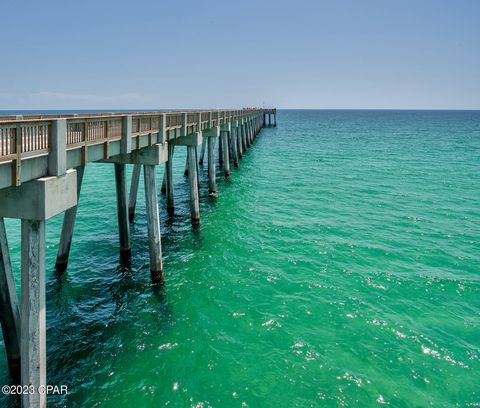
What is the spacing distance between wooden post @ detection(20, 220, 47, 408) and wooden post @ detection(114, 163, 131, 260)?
7.43 m

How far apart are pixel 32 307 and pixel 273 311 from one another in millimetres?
6709

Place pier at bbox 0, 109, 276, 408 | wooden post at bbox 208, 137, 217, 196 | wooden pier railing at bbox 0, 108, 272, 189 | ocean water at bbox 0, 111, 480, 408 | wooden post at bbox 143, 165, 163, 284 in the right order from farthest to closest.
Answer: wooden post at bbox 208, 137, 217, 196, wooden post at bbox 143, 165, 163, 284, ocean water at bbox 0, 111, 480, 408, pier at bbox 0, 109, 276, 408, wooden pier railing at bbox 0, 108, 272, 189

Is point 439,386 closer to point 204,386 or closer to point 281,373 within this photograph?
point 281,373

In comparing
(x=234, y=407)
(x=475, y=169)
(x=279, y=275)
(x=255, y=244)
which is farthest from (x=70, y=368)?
(x=475, y=169)

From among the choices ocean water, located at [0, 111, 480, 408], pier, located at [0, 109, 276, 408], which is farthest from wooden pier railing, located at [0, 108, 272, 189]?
ocean water, located at [0, 111, 480, 408]

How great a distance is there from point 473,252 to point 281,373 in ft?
37.0

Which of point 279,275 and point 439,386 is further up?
point 279,275

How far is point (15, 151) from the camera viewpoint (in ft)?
20.6

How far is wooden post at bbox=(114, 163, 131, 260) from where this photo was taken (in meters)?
14.2

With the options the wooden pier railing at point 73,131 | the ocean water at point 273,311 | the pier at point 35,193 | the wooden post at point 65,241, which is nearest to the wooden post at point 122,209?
the ocean water at point 273,311

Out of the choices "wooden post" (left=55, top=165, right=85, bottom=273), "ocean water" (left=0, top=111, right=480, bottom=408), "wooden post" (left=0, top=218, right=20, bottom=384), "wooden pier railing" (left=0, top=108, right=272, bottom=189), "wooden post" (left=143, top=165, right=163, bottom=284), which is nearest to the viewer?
"wooden pier railing" (left=0, top=108, right=272, bottom=189)

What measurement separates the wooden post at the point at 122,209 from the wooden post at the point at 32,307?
7.43 m

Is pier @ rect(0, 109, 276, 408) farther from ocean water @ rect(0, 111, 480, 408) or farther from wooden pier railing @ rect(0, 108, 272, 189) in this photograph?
ocean water @ rect(0, 111, 480, 408)

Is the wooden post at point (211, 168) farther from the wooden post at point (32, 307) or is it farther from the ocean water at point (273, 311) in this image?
the wooden post at point (32, 307)
